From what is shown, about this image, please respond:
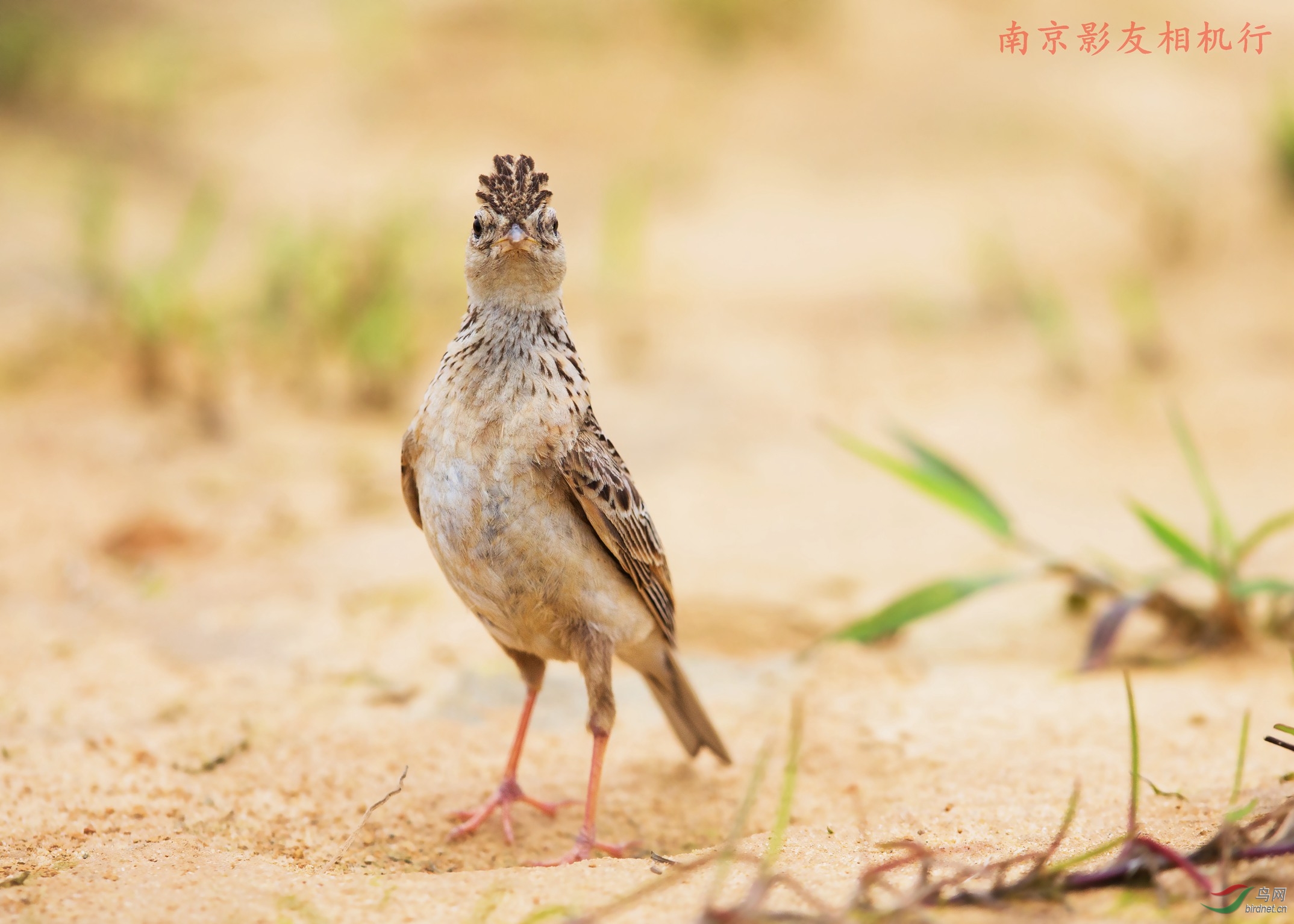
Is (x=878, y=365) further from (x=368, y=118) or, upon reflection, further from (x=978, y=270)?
(x=368, y=118)

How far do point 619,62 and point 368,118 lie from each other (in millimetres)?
2949

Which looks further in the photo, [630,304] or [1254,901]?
[630,304]

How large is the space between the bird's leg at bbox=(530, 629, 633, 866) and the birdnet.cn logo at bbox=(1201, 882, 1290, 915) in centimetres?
183

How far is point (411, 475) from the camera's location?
407 cm

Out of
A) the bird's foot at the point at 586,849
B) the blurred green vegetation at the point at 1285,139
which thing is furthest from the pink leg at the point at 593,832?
the blurred green vegetation at the point at 1285,139

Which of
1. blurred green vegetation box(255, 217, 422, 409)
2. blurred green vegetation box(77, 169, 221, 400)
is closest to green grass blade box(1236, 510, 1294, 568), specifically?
blurred green vegetation box(255, 217, 422, 409)

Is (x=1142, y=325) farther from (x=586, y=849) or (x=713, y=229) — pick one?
(x=586, y=849)

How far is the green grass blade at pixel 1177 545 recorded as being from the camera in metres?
4.66

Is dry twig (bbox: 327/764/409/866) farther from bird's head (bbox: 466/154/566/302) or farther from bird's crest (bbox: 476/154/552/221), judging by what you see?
bird's crest (bbox: 476/154/552/221)

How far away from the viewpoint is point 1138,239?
11.0 meters

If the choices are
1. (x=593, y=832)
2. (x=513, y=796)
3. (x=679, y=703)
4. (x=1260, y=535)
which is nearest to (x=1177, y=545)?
(x=1260, y=535)

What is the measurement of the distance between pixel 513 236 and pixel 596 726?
5.09 feet

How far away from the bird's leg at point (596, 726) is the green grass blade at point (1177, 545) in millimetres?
2102

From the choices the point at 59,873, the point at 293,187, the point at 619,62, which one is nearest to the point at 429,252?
the point at 293,187
